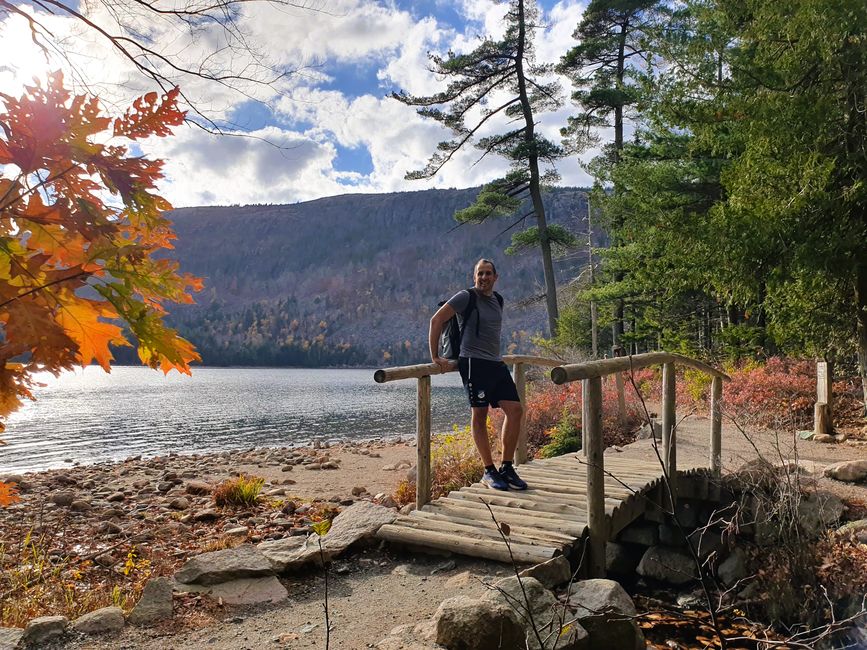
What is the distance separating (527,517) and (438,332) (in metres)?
1.61

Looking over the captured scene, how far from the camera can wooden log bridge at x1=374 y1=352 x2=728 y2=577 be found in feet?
13.3

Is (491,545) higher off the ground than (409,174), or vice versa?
(409,174)

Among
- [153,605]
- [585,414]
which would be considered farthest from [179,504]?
[585,414]

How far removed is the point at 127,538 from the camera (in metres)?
5.81

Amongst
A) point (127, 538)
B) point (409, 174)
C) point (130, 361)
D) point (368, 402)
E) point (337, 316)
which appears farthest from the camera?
point (337, 316)

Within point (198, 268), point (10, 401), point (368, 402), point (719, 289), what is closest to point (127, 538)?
point (10, 401)

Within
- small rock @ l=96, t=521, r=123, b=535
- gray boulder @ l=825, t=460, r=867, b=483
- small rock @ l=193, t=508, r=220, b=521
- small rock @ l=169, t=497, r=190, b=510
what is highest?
gray boulder @ l=825, t=460, r=867, b=483

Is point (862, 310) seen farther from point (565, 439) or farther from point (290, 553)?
point (290, 553)

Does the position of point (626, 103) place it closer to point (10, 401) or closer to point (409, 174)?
point (409, 174)

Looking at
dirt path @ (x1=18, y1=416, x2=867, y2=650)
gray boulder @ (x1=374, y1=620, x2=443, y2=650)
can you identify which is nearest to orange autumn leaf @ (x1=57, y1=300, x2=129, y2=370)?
gray boulder @ (x1=374, y1=620, x2=443, y2=650)

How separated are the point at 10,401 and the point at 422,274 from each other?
497ft

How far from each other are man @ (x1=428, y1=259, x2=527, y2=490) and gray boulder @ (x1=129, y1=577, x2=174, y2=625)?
245 centimetres

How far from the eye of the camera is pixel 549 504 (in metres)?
4.89

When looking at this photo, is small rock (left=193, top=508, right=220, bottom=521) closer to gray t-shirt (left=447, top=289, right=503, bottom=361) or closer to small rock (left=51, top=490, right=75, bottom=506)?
small rock (left=51, top=490, right=75, bottom=506)
